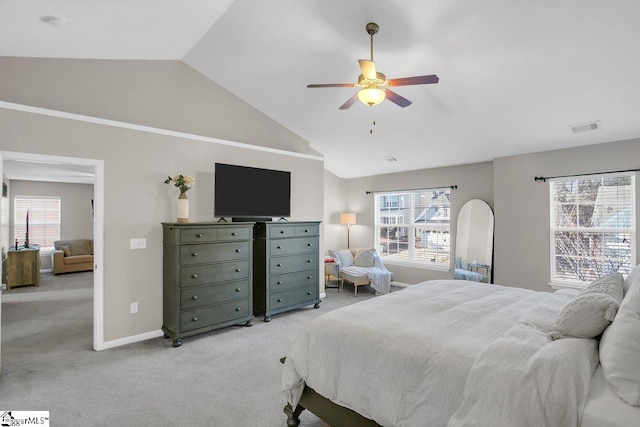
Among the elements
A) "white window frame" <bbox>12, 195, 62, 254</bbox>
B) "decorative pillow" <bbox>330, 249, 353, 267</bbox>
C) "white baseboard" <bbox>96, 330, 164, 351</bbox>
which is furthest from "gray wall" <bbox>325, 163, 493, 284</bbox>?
"white window frame" <bbox>12, 195, 62, 254</bbox>

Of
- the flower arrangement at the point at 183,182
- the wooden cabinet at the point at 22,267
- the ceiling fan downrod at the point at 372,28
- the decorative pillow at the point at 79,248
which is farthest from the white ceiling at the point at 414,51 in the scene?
the decorative pillow at the point at 79,248

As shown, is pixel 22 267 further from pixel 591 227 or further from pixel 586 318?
pixel 591 227

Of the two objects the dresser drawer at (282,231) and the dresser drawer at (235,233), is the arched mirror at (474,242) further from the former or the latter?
the dresser drawer at (235,233)

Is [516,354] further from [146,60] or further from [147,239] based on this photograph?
[146,60]

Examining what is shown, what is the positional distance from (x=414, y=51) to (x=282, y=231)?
2747 mm

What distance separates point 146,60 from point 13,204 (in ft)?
21.5

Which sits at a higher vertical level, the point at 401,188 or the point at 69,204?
the point at 401,188

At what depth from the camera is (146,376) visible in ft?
9.59

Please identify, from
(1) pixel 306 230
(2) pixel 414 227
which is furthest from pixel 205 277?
(2) pixel 414 227

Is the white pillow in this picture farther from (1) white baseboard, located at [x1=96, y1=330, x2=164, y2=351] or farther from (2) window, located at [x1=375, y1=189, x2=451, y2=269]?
(2) window, located at [x1=375, y1=189, x2=451, y2=269]

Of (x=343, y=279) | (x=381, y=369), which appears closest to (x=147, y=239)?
(x=381, y=369)

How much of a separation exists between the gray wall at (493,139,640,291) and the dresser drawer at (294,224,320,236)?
285cm

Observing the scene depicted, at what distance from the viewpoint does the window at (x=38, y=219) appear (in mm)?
7887

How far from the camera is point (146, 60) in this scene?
4020 millimetres
